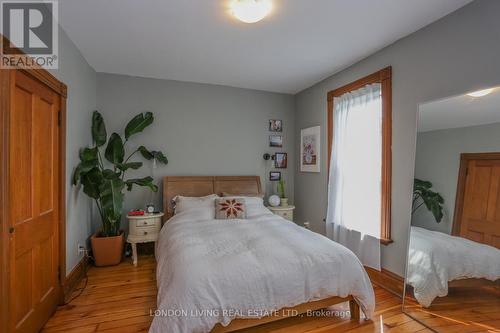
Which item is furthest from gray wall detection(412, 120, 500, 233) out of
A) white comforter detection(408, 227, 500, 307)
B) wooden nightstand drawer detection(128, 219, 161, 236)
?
wooden nightstand drawer detection(128, 219, 161, 236)

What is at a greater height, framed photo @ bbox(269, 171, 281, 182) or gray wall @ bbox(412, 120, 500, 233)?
gray wall @ bbox(412, 120, 500, 233)

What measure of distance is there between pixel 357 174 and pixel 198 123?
247cm

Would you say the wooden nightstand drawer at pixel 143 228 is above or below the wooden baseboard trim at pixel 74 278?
above

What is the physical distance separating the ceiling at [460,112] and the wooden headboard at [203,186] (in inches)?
96.1

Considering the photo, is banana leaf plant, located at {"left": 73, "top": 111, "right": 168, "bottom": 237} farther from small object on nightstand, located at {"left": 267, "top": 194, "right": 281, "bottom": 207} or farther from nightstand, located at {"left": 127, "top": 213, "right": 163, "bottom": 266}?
small object on nightstand, located at {"left": 267, "top": 194, "right": 281, "bottom": 207}

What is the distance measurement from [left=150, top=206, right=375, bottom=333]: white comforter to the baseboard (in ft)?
2.11

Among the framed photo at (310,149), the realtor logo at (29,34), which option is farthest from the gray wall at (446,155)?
the realtor logo at (29,34)

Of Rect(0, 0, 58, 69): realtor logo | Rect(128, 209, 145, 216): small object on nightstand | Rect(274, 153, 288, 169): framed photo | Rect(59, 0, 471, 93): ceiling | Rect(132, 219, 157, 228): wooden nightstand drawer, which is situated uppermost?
Rect(59, 0, 471, 93): ceiling

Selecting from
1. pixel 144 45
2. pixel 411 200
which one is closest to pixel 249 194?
pixel 411 200

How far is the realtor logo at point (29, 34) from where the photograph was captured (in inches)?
60.3

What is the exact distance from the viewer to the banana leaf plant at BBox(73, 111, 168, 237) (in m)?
2.62

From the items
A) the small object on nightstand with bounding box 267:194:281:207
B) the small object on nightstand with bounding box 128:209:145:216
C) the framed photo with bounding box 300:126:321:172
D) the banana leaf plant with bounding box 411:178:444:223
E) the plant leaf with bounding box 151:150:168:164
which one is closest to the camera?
the banana leaf plant with bounding box 411:178:444:223

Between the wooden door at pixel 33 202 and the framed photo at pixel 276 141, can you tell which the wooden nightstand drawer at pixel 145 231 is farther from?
the framed photo at pixel 276 141

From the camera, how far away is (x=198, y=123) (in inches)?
151
